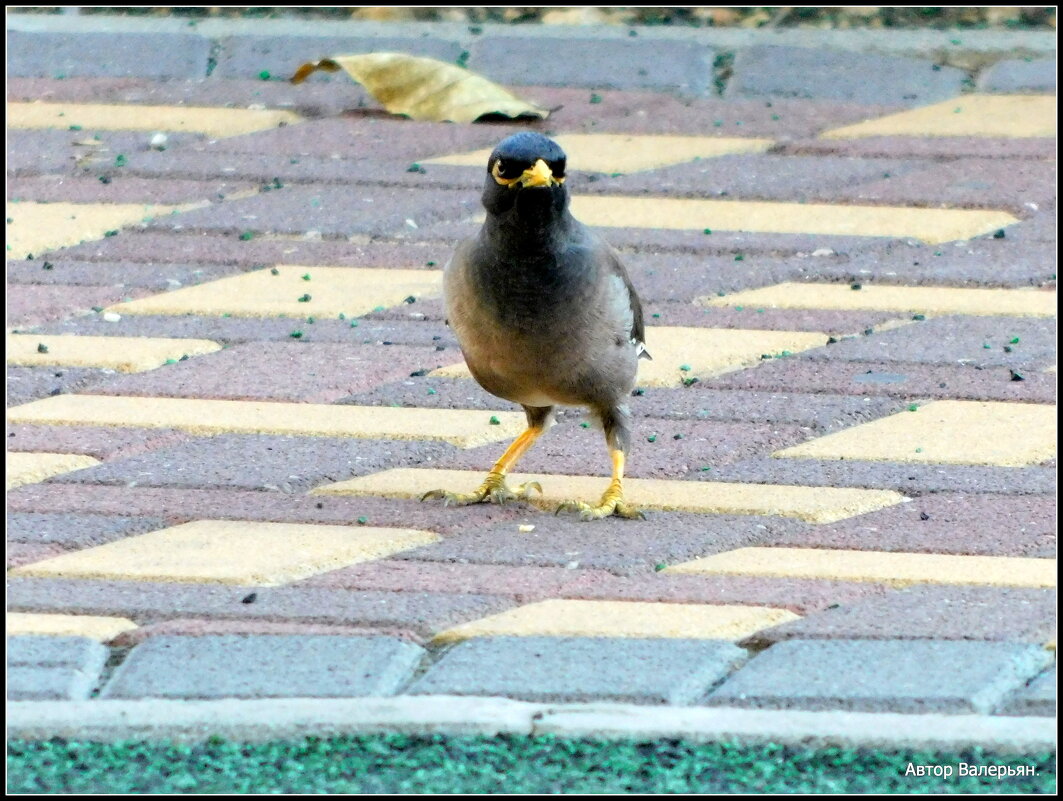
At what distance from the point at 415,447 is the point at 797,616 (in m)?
1.45

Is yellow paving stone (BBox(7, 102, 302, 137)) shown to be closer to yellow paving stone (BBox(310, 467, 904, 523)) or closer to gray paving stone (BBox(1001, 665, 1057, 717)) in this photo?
yellow paving stone (BBox(310, 467, 904, 523))

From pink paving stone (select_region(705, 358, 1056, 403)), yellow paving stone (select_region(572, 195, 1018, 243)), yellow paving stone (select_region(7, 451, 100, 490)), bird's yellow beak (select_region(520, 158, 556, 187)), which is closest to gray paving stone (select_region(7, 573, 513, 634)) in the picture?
yellow paving stone (select_region(7, 451, 100, 490))

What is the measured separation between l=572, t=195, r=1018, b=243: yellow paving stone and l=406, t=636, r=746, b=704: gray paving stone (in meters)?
3.20

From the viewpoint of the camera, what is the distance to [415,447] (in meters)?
4.76

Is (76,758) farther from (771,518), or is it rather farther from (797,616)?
(771,518)

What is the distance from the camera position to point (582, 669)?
3.27 meters

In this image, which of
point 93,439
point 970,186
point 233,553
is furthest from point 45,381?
point 970,186

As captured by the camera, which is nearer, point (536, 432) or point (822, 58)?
point (536, 432)

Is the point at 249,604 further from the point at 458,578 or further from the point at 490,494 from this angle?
the point at 490,494

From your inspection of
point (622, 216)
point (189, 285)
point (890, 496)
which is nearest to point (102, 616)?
point (890, 496)

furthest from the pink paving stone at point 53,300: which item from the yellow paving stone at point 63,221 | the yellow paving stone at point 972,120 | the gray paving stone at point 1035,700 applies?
the gray paving stone at point 1035,700

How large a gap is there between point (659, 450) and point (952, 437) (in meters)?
0.72

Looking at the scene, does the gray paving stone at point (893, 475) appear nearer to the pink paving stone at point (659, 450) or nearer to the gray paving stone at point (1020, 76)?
the pink paving stone at point (659, 450)

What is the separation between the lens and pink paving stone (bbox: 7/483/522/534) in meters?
4.21
